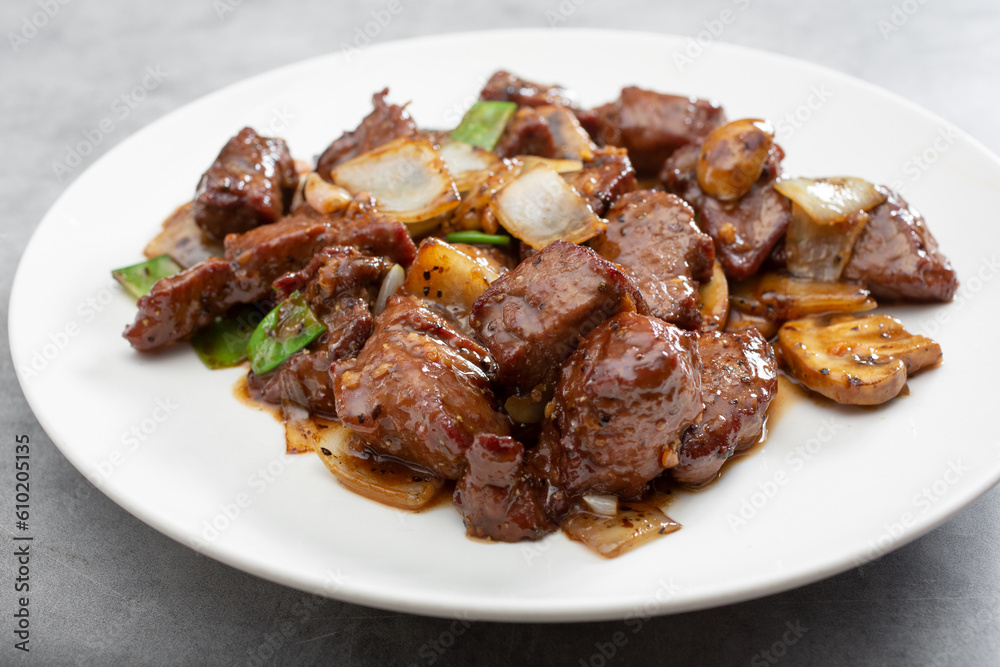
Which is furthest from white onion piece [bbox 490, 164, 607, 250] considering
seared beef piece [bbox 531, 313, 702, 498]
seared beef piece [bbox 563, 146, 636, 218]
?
seared beef piece [bbox 531, 313, 702, 498]

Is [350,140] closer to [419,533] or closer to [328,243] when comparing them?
[328,243]

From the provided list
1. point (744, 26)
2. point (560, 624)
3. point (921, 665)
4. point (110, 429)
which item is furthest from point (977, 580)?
point (744, 26)

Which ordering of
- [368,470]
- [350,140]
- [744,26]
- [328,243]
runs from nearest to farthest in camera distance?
1. [368,470]
2. [328,243]
3. [350,140]
4. [744,26]

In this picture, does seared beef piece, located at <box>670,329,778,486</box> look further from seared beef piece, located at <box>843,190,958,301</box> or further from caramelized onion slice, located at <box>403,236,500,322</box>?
caramelized onion slice, located at <box>403,236,500,322</box>

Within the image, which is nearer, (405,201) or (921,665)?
(921,665)

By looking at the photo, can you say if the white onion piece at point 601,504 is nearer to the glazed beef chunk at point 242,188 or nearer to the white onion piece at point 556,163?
the white onion piece at point 556,163

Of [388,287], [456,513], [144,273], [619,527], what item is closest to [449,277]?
[388,287]

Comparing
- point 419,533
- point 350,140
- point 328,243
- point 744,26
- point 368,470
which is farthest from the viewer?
point 744,26
